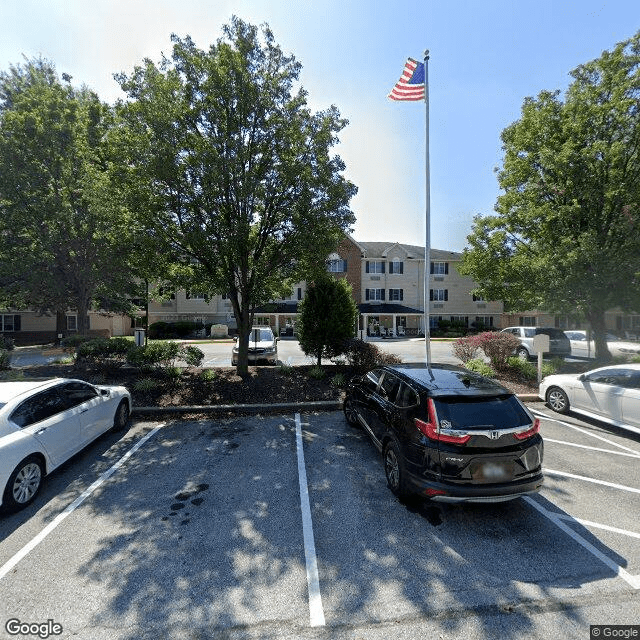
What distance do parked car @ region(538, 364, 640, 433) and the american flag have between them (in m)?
10.1

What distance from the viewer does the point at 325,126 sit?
29.7 feet

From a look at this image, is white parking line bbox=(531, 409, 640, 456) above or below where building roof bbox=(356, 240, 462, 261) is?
below

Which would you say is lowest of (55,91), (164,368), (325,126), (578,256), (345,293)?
(164,368)

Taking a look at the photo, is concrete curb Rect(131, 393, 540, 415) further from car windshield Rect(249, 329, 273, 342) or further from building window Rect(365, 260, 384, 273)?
building window Rect(365, 260, 384, 273)

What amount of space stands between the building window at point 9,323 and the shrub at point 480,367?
122 ft

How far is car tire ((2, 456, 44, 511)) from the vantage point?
4.09 meters

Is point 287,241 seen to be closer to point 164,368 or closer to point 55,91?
point 164,368

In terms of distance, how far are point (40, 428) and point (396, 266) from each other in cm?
3735

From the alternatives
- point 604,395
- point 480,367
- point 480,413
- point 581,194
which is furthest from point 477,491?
point 581,194

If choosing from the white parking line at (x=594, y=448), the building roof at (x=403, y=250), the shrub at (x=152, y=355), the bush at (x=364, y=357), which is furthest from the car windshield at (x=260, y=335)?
the building roof at (x=403, y=250)

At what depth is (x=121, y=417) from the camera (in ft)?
23.3

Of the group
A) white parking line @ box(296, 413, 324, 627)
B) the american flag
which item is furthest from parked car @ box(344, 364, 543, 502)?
the american flag

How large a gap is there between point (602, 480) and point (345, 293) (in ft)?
26.6

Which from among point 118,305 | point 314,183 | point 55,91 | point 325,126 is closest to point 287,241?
point 314,183
